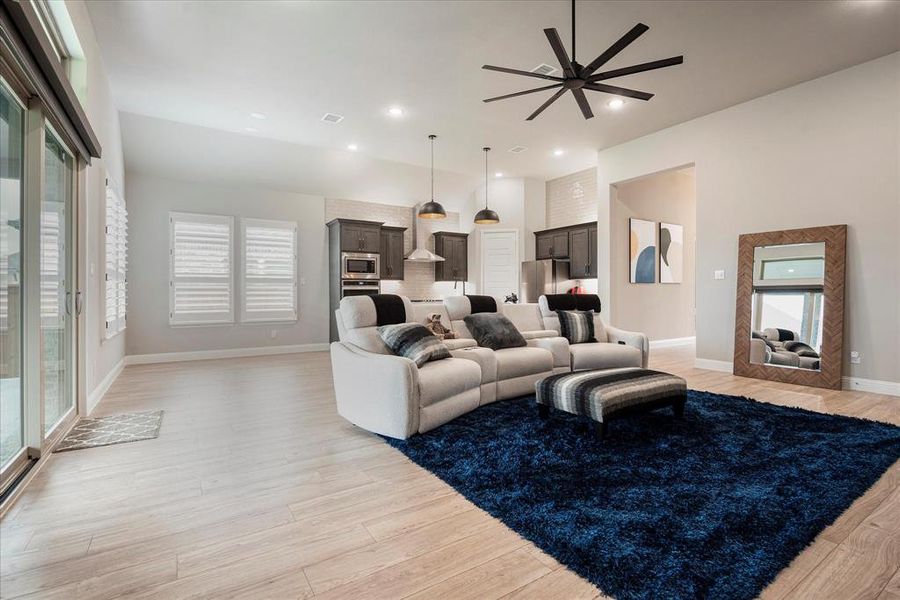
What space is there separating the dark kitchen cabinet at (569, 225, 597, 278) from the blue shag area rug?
15.2 ft

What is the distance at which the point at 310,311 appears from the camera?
26.7 ft

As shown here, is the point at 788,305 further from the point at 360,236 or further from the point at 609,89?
the point at 360,236

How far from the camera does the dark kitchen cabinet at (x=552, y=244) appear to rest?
8.45 meters

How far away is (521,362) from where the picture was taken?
4020 millimetres

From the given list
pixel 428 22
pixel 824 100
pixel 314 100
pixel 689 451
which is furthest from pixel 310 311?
pixel 824 100

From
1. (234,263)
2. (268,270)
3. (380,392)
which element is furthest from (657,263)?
(234,263)

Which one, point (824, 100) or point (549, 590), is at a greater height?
point (824, 100)

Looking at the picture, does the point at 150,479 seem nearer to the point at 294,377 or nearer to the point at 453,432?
the point at 453,432

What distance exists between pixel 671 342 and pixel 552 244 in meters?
2.88

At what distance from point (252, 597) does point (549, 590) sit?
995 millimetres

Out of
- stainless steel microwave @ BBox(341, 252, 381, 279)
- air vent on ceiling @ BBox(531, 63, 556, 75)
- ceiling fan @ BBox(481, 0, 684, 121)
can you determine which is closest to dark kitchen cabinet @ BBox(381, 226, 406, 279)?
stainless steel microwave @ BBox(341, 252, 381, 279)

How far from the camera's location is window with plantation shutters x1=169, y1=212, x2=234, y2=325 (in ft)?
22.8

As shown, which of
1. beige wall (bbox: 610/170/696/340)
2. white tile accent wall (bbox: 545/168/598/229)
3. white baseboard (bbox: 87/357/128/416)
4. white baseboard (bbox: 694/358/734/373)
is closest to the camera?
white baseboard (bbox: 87/357/128/416)

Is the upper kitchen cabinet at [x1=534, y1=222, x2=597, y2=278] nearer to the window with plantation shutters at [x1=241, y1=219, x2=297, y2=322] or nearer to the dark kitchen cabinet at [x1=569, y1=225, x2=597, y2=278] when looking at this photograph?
the dark kitchen cabinet at [x1=569, y1=225, x2=597, y2=278]
